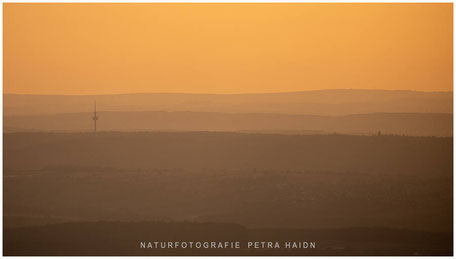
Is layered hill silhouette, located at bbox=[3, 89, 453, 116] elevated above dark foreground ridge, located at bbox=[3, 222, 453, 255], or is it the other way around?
layered hill silhouette, located at bbox=[3, 89, 453, 116]

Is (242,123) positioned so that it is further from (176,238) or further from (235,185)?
(176,238)

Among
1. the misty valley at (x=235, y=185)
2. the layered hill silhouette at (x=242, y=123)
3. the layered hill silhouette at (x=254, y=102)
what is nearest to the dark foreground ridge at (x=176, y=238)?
the misty valley at (x=235, y=185)

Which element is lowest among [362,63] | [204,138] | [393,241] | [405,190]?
[393,241]

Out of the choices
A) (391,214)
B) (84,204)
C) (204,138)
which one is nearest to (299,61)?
(204,138)

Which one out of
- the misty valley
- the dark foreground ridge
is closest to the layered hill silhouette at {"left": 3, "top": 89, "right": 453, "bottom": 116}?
the misty valley

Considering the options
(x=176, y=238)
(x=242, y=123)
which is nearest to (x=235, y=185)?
(x=242, y=123)

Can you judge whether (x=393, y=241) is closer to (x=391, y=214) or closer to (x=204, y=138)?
(x=391, y=214)

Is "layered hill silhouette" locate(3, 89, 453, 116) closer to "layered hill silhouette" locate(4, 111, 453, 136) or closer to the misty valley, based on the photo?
"layered hill silhouette" locate(4, 111, 453, 136)

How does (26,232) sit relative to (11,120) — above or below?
below
